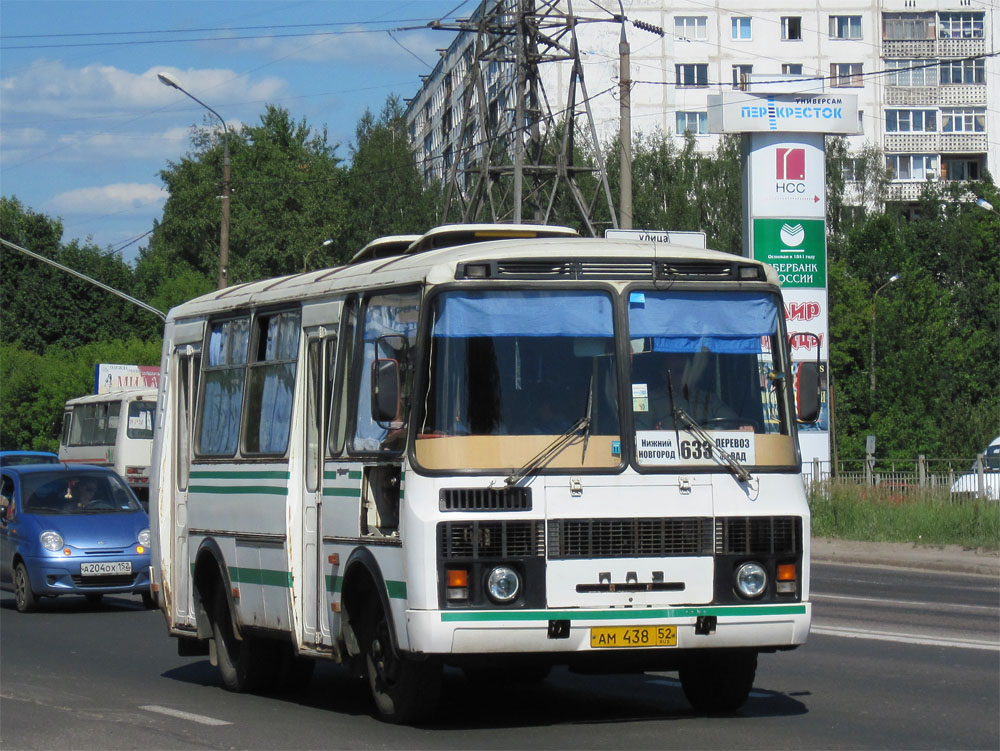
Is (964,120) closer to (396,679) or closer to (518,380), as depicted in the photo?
(518,380)

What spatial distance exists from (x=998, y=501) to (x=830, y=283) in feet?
151

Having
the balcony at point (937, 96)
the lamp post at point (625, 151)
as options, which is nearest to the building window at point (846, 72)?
the balcony at point (937, 96)

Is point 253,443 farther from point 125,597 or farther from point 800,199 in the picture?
point 800,199

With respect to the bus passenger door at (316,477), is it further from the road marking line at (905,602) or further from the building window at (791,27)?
the building window at (791,27)

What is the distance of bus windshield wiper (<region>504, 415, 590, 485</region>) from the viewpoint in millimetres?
8789

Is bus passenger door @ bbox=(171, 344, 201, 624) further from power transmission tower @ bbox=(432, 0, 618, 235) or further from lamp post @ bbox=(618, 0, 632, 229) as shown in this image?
power transmission tower @ bbox=(432, 0, 618, 235)

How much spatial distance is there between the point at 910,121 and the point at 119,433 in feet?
169

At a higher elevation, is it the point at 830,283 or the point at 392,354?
the point at 830,283

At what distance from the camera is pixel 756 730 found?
Answer: 9172 mm

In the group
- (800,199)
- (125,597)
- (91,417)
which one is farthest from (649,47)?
(125,597)

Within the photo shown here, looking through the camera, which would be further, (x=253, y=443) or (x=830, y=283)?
(x=830, y=283)

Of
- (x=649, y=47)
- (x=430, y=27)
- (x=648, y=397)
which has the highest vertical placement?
(x=649, y=47)

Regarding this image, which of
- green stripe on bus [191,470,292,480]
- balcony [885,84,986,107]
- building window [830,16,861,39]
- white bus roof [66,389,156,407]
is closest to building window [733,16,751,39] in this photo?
building window [830,16,861,39]

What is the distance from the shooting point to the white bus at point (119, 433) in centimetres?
4572
